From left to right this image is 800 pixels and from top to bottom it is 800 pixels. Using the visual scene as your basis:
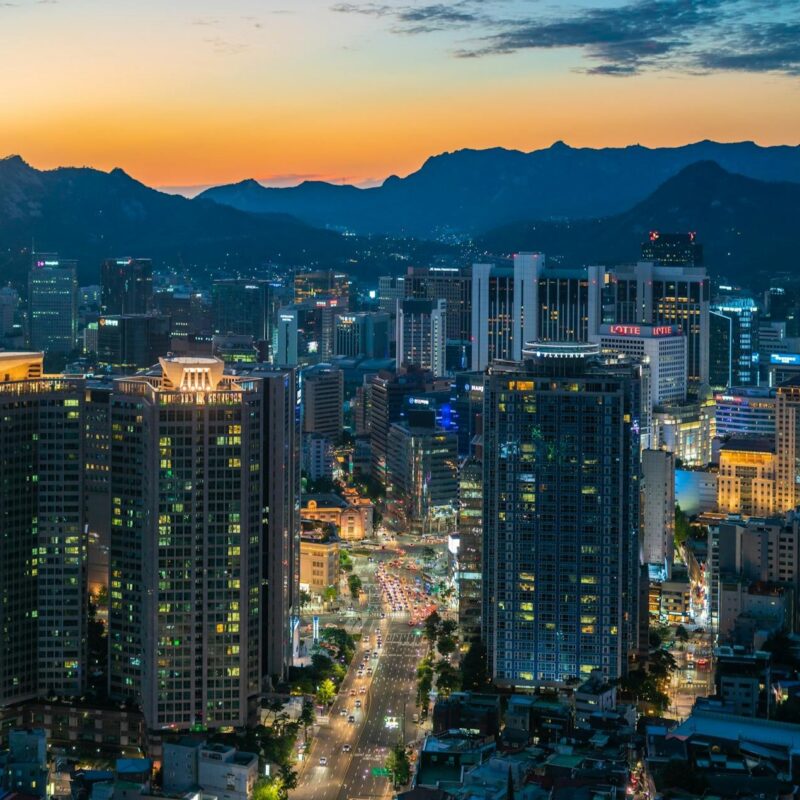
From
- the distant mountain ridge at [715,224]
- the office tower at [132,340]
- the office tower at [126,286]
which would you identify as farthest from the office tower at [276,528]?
the distant mountain ridge at [715,224]

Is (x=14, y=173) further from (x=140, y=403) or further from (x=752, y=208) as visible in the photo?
Answer: (x=140, y=403)

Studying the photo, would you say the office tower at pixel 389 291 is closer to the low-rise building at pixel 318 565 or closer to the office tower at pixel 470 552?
the low-rise building at pixel 318 565

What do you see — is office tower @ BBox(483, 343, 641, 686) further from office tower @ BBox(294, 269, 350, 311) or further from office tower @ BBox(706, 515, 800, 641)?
office tower @ BBox(294, 269, 350, 311)

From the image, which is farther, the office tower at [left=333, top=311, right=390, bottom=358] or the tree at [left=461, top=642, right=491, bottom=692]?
the office tower at [left=333, top=311, right=390, bottom=358]

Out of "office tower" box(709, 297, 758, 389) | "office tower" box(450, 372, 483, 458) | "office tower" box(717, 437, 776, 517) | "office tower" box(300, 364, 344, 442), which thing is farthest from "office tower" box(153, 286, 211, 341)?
"office tower" box(717, 437, 776, 517)

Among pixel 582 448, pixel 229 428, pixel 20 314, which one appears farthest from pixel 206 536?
pixel 20 314

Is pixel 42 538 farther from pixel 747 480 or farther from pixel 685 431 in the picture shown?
pixel 685 431
